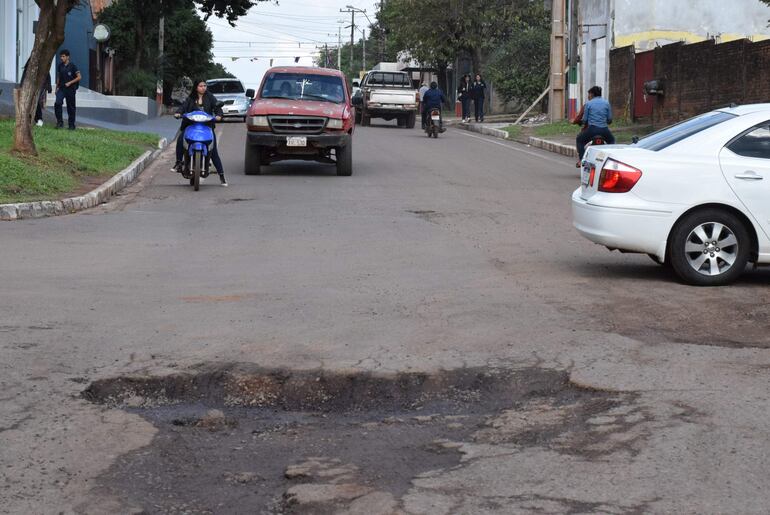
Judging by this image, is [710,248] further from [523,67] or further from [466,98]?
[523,67]

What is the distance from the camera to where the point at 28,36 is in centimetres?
3834

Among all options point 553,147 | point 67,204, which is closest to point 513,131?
point 553,147

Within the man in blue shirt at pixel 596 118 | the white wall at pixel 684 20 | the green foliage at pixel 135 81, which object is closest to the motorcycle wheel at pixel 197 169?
the man in blue shirt at pixel 596 118

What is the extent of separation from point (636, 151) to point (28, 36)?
31913 mm

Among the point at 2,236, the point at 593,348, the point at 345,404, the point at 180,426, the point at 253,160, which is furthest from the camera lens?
the point at 253,160

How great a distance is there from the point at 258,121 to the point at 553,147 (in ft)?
39.8

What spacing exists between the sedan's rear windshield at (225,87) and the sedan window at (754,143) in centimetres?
3771

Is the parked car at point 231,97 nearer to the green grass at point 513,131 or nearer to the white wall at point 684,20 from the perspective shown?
the green grass at point 513,131

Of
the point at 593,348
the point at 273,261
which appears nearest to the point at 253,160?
the point at 273,261

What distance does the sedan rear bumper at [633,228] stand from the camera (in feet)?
31.9

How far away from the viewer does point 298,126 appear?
2055cm

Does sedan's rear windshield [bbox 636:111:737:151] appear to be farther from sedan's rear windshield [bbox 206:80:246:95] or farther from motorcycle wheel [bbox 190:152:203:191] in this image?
sedan's rear windshield [bbox 206:80:246:95]

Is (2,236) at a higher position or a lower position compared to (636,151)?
lower

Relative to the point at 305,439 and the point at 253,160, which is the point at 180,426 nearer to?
the point at 305,439
